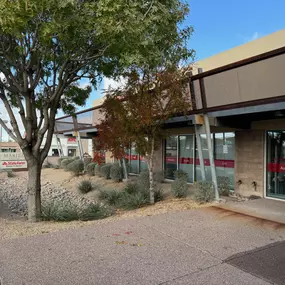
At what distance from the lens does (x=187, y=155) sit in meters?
13.0

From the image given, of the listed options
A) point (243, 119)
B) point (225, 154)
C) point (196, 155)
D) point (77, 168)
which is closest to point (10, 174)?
point (77, 168)

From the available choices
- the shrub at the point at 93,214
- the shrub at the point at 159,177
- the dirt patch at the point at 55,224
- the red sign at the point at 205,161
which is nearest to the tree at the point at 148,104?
the dirt patch at the point at 55,224

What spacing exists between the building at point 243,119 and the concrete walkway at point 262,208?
2.98 ft

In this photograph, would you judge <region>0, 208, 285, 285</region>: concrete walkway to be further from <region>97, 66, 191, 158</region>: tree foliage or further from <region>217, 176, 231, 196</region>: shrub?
<region>217, 176, 231, 196</region>: shrub

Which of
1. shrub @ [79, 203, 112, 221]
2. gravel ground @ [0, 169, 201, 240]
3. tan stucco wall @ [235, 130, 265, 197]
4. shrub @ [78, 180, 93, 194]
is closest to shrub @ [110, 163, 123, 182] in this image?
gravel ground @ [0, 169, 201, 240]

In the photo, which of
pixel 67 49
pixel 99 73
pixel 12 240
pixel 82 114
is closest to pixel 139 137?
pixel 99 73

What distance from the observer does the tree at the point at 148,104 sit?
814 cm

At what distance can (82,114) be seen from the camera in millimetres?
17000

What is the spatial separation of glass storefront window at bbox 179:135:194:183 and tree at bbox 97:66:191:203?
152 inches

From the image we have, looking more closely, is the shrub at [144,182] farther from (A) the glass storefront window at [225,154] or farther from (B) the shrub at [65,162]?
(B) the shrub at [65,162]

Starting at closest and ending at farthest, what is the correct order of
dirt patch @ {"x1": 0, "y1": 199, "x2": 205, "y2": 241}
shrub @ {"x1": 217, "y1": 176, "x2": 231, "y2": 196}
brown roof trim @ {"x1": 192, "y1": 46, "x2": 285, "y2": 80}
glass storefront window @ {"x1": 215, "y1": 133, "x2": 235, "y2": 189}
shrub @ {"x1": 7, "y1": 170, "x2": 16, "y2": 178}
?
dirt patch @ {"x1": 0, "y1": 199, "x2": 205, "y2": 241}, brown roof trim @ {"x1": 192, "y1": 46, "x2": 285, "y2": 80}, shrub @ {"x1": 217, "y1": 176, "x2": 231, "y2": 196}, glass storefront window @ {"x1": 215, "y1": 133, "x2": 235, "y2": 189}, shrub @ {"x1": 7, "y1": 170, "x2": 16, "y2": 178}

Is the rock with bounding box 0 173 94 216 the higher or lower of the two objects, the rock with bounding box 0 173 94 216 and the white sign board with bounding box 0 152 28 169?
the lower

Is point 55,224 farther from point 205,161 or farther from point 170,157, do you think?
point 170,157

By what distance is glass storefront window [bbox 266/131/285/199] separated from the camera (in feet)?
29.6
